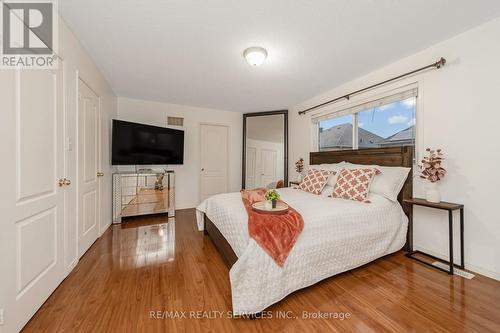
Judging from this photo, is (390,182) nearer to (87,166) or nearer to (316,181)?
(316,181)

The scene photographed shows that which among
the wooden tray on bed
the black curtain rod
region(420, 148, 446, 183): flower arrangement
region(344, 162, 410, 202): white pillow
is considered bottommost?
the wooden tray on bed

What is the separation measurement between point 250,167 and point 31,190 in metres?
3.88

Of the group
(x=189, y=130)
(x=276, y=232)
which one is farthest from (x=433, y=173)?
(x=189, y=130)

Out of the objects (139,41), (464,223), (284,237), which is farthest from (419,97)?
(139,41)

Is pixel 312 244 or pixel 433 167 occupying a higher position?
pixel 433 167

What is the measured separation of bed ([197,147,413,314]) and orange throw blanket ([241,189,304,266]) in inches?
2.0

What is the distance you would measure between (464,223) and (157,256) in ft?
10.8

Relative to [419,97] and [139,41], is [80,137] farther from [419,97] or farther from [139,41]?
[419,97]

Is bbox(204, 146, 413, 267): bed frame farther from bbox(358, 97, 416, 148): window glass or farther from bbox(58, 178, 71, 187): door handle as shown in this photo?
bbox(58, 178, 71, 187): door handle

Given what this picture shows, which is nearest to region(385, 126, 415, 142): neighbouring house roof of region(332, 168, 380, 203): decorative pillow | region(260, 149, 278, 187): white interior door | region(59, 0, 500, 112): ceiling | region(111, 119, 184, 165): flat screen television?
region(332, 168, 380, 203): decorative pillow

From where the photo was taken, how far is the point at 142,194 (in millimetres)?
3662

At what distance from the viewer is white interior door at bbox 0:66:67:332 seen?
118 centimetres

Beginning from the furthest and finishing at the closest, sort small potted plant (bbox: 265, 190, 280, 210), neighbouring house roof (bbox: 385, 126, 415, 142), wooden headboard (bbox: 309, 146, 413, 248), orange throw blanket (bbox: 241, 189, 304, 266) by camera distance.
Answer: neighbouring house roof (bbox: 385, 126, 415, 142), wooden headboard (bbox: 309, 146, 413, 248), small potted plant (bbox: 265, 190, 280, 210), orange throw blanket (bbox: 241, 189, 304, 266)

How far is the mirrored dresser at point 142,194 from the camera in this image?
11.2ft
